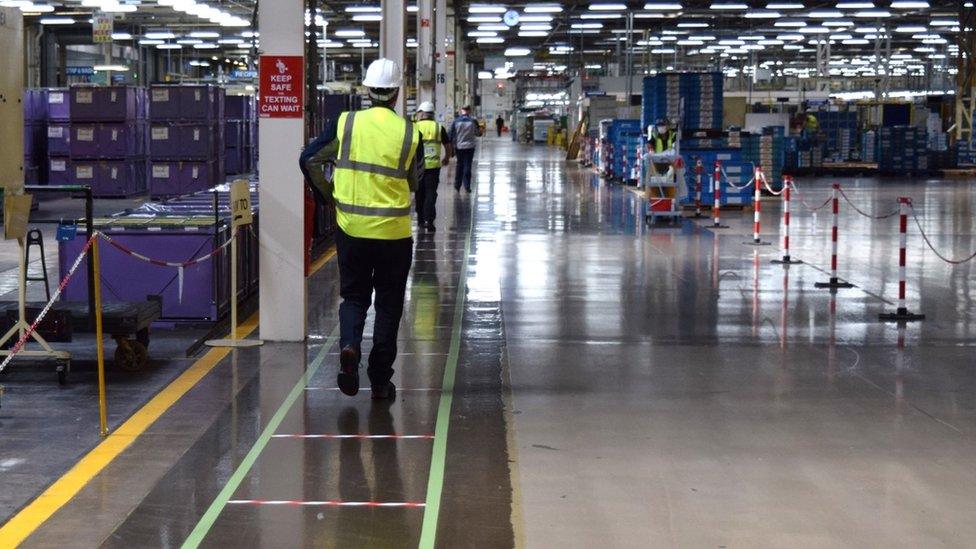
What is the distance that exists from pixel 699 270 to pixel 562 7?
1310 inches

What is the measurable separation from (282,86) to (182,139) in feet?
44.7

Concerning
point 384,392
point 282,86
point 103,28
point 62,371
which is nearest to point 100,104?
point 103,28

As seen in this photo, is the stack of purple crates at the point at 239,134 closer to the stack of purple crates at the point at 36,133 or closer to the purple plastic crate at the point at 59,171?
the purple plastic crate at the point at 59,171

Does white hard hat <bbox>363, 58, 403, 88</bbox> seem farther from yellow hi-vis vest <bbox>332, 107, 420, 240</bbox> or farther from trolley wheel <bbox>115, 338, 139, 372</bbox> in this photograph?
trolley wheel <bbox>115, 338, 139, 372</bbox>

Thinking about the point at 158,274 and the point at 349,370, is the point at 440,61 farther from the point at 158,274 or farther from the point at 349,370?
the point at 349,370

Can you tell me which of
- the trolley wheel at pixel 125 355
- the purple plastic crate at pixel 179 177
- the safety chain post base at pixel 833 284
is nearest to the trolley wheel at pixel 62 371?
the trolley wheel at pixel 125 355

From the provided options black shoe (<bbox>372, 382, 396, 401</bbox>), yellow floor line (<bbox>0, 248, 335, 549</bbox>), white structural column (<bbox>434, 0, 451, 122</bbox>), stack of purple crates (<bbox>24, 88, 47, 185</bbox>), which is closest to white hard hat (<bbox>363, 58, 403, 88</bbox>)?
black shoe (<bbox>372, 382, 396, 401</bbox>)

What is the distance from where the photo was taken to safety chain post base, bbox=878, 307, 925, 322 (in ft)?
38.4

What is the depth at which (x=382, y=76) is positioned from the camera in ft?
24.9

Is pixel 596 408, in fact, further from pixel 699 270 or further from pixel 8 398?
pixel 699 270

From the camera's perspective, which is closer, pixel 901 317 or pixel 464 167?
pixel 901 317

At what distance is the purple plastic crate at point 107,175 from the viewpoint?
2814 cm

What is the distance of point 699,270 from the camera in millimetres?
15438

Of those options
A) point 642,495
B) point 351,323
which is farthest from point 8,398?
point 642,495
